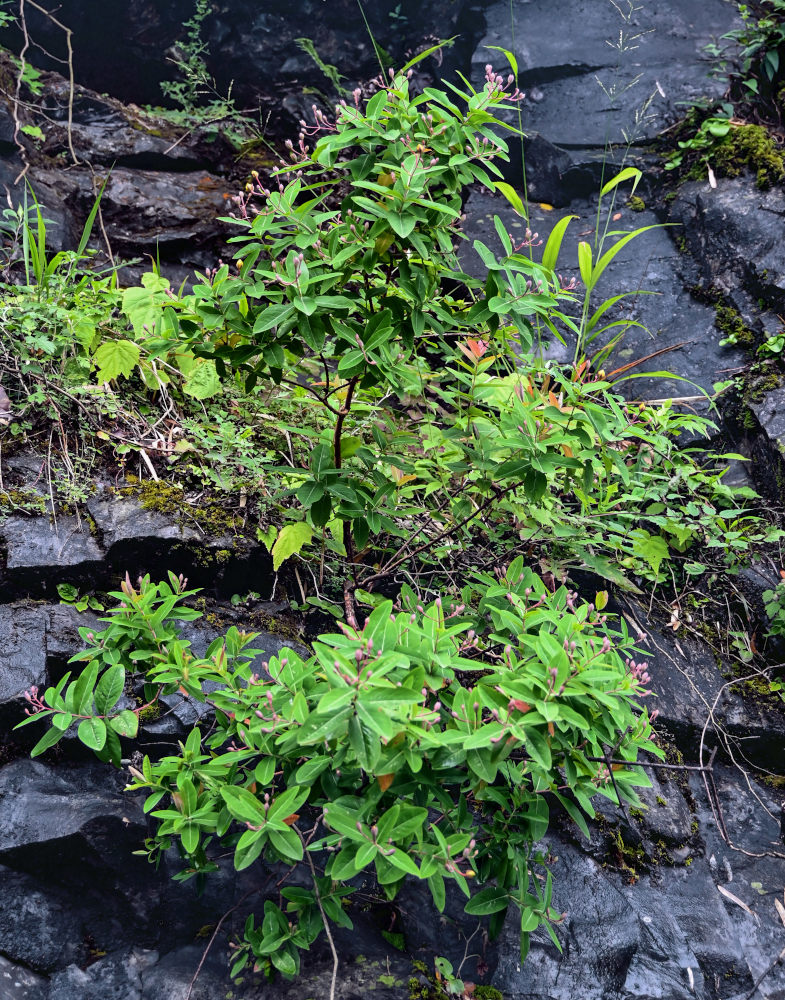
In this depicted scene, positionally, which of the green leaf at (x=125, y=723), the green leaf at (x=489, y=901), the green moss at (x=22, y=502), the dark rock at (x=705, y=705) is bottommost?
the dark rock at (x=705, y=705)

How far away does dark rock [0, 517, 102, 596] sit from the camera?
2.50m

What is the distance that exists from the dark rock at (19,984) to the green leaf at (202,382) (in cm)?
197

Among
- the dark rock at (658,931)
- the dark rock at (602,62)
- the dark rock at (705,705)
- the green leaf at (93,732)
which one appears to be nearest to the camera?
the green leaf at (93,732)

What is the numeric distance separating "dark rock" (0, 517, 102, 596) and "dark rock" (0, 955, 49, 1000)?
1138 millimetres

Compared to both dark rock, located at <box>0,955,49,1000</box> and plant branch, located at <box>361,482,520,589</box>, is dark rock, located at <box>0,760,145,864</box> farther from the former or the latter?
plant branch, located at <box>361,482,520,589</box>

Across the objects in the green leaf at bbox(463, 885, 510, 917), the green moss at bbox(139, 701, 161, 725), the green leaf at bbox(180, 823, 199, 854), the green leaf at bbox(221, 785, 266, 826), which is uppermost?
the green leaf at bbox(221, 785, 266, 826)

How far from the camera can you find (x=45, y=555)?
254 cm

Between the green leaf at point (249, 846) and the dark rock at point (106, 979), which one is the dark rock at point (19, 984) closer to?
the dark rock at point (106, 979)

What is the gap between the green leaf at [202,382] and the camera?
2.87m

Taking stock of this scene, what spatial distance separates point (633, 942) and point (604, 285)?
3336mm

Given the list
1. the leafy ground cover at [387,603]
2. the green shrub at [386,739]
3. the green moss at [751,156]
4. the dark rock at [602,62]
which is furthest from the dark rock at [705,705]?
the dark rock at [602,62]

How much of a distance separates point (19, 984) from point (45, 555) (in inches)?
51.6

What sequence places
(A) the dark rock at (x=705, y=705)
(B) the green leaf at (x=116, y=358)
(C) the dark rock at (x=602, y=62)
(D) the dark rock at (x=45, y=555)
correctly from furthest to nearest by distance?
1. (C) the dark rock at (x=602, y=62)
2. (A) the dark rock at (x=705, y=705)
3. (B) the green leaf at (x=116, y=358)
4. (D) the dark rock at (x=45, y=555)

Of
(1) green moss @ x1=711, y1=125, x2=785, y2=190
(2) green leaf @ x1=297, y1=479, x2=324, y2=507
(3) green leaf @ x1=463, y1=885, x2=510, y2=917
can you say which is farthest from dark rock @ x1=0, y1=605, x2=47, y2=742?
(1) green moss @ x1=711, y1=125, x2=785, y2=190
